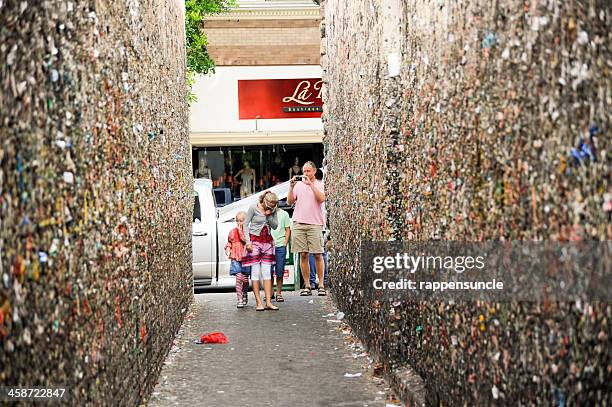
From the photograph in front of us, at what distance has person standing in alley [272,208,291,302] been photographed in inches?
481

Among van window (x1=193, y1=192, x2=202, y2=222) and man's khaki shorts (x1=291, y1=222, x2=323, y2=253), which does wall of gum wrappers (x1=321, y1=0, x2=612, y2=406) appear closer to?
man's khaki shorts (x1=291, y1=222, x2=323, y2=253)

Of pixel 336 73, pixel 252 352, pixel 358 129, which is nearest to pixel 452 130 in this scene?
pixel 358 129

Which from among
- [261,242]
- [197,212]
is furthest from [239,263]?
[197,212]

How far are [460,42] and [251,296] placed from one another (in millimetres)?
9287

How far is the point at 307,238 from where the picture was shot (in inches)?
496

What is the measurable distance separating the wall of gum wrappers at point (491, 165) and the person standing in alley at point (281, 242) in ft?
15.3

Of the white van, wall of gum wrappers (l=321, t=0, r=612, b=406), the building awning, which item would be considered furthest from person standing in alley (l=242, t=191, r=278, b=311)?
the building awning

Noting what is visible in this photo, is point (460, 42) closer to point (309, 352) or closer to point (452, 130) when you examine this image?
point (452, 130)

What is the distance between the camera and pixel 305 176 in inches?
498

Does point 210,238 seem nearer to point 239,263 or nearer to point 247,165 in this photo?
point 239,263

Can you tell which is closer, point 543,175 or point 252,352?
point 543,175

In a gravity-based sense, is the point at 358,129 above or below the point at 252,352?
above

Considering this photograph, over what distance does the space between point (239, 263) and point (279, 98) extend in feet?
40.7

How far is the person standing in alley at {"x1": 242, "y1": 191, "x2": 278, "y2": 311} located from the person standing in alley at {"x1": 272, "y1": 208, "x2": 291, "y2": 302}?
53 centimetres
